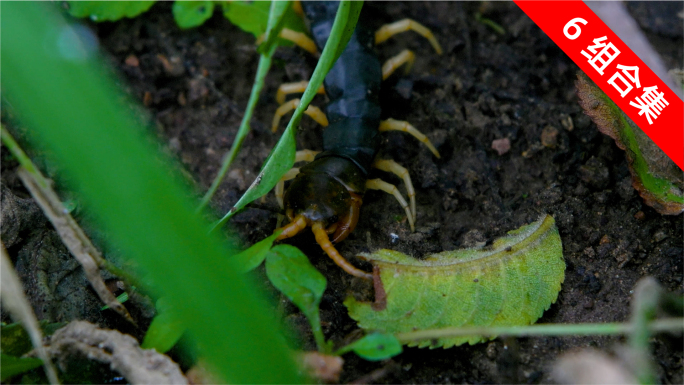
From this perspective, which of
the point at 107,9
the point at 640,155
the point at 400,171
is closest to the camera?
the point at 640,155

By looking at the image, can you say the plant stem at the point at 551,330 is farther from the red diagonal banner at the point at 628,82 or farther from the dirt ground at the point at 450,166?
the red diagonal banner at the point at 628,82

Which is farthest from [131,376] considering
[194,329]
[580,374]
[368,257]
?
[580,374]

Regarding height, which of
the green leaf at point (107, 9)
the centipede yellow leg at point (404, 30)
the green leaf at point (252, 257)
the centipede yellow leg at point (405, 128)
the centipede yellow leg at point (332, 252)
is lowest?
the centipede yellow leg at point (332, 252)

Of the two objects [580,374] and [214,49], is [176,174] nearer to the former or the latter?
[214,49]

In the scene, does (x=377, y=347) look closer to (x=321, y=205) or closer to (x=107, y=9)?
(x=321, y=205)

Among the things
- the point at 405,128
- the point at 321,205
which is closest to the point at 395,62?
the point at 405,128

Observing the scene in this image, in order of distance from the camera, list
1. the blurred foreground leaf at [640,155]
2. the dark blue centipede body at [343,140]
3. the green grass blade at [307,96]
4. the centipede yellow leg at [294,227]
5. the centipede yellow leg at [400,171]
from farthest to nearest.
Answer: the centipede yellow leg at [400,171] → the dark blue centipede body at [343,140] → the centipede yellow leg at [294,227] → the blurred foreground leaf at [640,155] → the green grass blade at [307,96]

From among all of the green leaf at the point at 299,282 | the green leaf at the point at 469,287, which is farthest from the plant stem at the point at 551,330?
the green leaf at the point at 299,282
